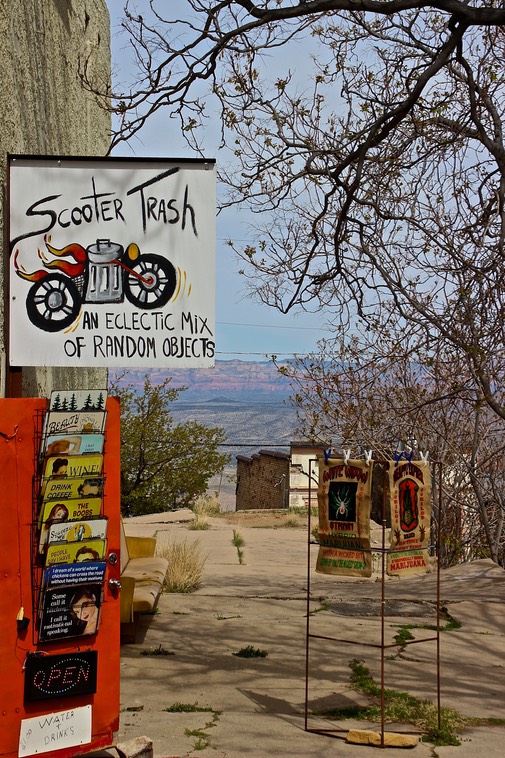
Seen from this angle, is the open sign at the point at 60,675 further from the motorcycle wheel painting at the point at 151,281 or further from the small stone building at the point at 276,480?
the small stone building at the point at 276,480

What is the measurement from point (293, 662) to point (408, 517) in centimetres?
243

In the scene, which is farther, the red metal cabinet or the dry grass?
the dry grass

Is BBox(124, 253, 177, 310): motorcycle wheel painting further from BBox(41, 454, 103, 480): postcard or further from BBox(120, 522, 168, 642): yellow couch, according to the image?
BBox(120, 522, 168, 642): yellow couch

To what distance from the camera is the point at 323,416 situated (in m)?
16.2

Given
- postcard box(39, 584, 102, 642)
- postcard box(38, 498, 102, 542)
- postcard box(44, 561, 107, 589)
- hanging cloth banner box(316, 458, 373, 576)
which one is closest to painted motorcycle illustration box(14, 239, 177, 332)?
postcard box(38, 498, 102, 542)

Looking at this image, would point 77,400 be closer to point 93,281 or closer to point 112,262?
point 93,281

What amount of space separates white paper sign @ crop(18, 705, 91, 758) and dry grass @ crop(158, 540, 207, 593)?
20.9ft

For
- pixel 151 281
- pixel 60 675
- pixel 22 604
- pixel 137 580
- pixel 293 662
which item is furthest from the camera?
pixel 137 580

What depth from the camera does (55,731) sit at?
176 inches

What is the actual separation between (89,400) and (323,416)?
1186 centimetres

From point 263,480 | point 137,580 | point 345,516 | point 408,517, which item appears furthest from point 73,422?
point 263,480

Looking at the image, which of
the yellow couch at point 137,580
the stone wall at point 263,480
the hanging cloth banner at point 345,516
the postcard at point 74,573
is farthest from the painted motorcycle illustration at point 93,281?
the stone wall at point 263,480

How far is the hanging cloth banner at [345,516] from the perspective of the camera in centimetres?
591

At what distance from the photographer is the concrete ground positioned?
569 cm
